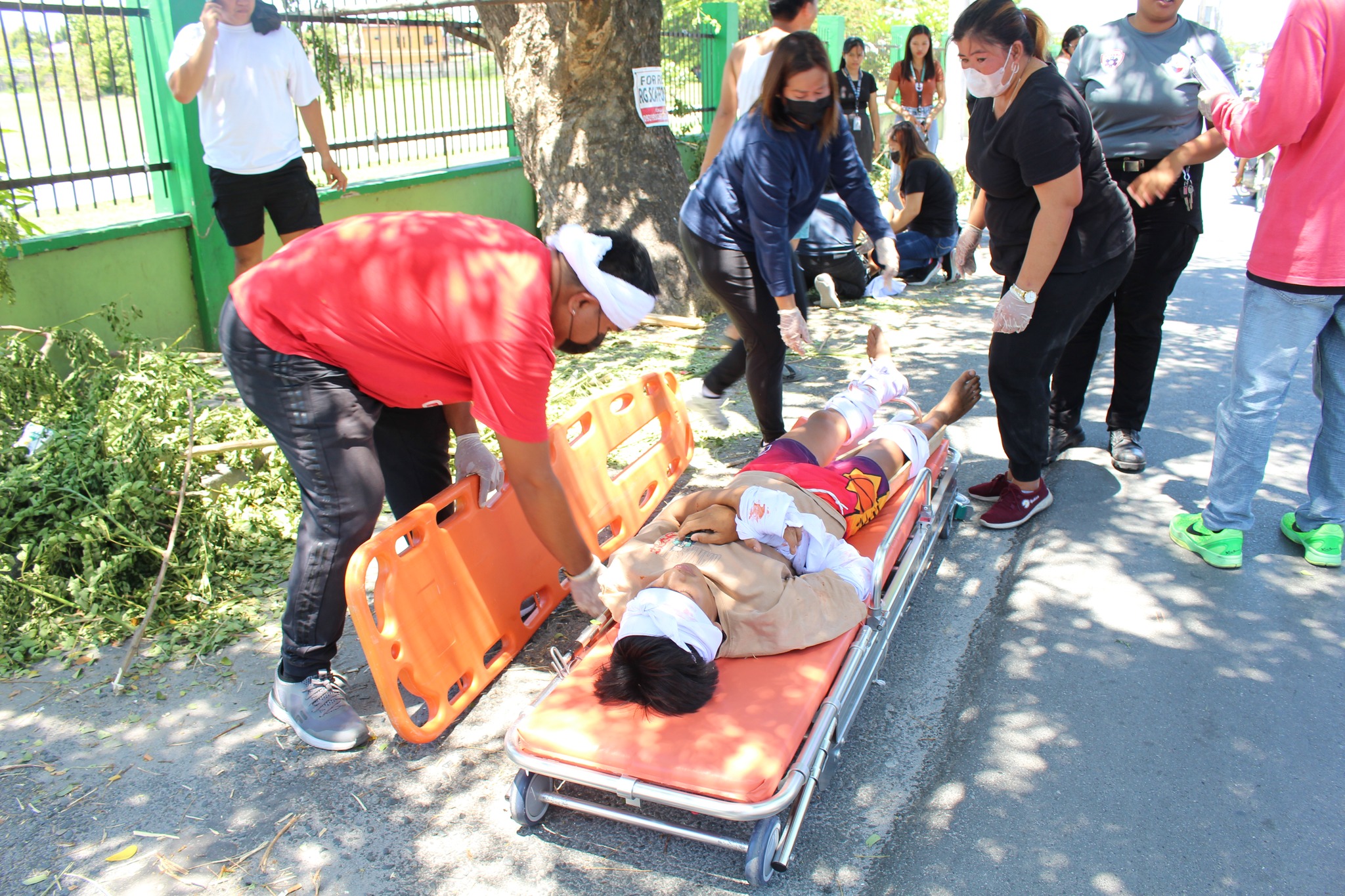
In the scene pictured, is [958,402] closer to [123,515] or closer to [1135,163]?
[1135,163]

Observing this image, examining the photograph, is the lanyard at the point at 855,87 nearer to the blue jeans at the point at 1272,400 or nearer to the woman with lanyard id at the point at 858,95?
the woman with lanyard id at the point at 858,95

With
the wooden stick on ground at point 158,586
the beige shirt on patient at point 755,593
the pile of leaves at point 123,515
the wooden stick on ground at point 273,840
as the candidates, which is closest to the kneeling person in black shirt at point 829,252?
the pile of leaves at point 123,515

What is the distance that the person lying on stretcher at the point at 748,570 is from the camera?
8.65 ft

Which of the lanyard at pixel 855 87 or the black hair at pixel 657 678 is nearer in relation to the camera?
the black hair at pixel 657 678

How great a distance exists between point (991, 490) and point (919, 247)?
4.61 metres

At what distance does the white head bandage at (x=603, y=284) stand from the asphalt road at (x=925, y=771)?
140cm

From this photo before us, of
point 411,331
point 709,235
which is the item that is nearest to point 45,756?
point 411,331

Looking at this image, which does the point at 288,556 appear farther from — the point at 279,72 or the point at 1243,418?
the point at 1243,418

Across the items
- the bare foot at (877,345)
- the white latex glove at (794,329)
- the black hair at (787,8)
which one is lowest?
the bare foot at (877,345)

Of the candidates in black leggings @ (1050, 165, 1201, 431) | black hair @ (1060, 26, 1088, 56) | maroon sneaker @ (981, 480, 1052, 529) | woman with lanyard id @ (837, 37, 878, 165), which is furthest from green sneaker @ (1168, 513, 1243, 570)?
woman with lanyard id @ (837, 37, 878, 165)

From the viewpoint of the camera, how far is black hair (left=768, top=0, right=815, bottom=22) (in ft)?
16.7

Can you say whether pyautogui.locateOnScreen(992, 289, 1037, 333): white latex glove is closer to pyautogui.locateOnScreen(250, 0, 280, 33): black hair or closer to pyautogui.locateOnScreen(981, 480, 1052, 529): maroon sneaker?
pyautogui.locateOnScreen(981, 480, 1052, 529): maroon sneaker

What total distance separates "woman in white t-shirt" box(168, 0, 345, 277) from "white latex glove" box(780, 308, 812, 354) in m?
3.03

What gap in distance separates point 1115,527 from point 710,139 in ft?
10.3
